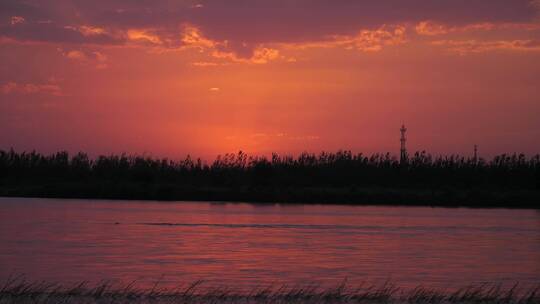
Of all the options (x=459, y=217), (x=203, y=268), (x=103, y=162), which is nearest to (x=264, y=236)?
(x=203, y=268)

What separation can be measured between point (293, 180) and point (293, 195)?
51.0 ft

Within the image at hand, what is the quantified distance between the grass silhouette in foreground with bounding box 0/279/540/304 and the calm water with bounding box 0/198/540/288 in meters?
1.67

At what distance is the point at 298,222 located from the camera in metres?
49.6

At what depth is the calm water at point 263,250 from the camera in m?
22.9

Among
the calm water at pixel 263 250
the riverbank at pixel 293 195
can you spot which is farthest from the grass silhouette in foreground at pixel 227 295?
the riverbank at pixel 293 195

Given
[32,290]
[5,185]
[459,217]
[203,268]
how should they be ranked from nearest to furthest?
[32,290] < [203,268] < [459,217] < [5,185]

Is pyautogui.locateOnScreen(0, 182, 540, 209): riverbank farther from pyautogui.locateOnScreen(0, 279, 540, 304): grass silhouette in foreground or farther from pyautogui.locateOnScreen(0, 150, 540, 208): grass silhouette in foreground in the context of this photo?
pyautogui.locateOnScreen(0, 279, 540, 304): grass silhouette in foreground

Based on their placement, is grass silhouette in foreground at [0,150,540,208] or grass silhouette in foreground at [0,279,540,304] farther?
grass silhouette in foreground at [0,150,540,208]

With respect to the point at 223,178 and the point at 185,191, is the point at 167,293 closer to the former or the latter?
the point at 185,191

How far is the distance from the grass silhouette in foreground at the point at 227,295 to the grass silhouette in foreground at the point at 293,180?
60.2 m

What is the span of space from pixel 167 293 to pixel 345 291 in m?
4.30

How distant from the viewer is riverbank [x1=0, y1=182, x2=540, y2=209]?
258ft

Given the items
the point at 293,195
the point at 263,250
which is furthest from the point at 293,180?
the point at 263,250

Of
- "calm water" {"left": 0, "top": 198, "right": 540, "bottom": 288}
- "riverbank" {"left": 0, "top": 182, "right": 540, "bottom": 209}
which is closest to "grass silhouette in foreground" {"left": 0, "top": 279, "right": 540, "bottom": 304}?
"calm water" {"left": 0, "top": 198, "right": 540, "bottom": 288}
